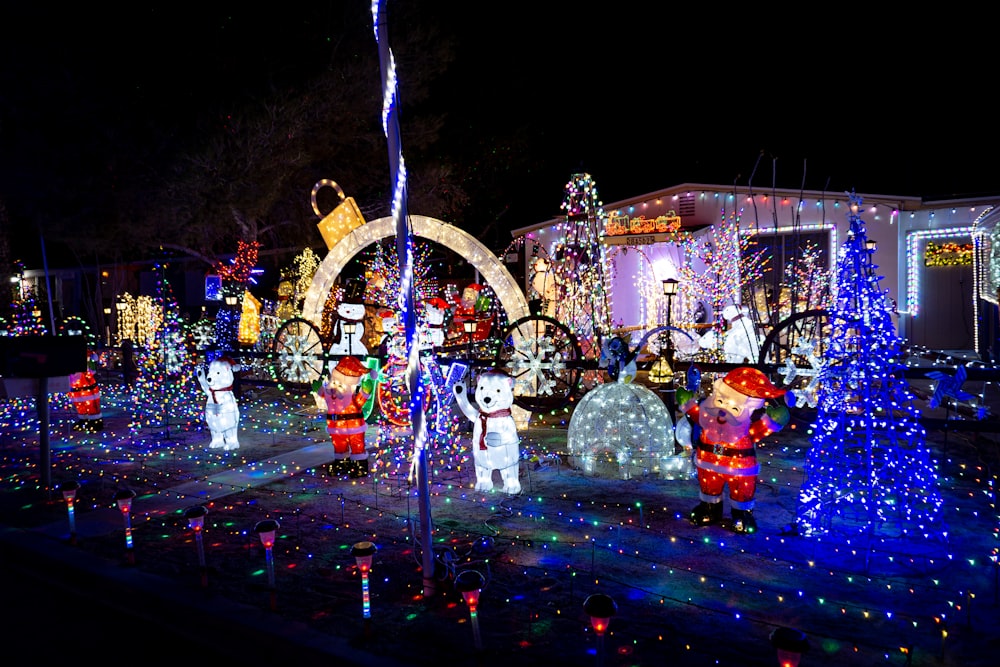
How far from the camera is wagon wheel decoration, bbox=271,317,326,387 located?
12047 mm

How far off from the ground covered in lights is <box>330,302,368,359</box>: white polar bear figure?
12.8ft

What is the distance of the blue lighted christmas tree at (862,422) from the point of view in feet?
17.3

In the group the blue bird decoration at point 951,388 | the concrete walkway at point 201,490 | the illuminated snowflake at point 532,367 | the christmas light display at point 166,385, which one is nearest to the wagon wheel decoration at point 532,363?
the illuminated snowflake at point 532,367

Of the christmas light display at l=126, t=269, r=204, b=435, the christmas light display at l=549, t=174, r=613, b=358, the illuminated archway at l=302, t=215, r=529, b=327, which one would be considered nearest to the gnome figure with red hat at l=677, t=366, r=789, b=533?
the illuminated archway at l=302, t=215, r=529, b=327

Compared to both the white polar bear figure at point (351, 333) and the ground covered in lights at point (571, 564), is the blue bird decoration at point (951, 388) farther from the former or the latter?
the white polar bear figure at point (351, 333)

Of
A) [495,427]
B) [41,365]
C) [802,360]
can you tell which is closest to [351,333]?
[41,365]

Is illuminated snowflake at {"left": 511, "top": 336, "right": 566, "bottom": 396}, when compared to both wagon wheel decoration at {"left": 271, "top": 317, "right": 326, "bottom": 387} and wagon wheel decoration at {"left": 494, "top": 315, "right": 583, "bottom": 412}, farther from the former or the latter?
wagon wheel decoration at {"left": 271, "top": 317, "right": 326, "bottom": 387}

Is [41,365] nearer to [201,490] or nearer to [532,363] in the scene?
[201,490]

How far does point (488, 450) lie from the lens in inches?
269

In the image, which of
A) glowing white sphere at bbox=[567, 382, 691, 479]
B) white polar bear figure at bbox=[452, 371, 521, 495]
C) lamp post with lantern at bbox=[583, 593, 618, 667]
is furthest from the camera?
glowing white sphere at bbox=[567, 382, 691, 479]

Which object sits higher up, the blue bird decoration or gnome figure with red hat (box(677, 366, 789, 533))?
the blue bird decoration

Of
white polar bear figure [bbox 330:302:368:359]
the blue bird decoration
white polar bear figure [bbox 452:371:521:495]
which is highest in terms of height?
white polar bear figure [bbox 330:302:368:359]

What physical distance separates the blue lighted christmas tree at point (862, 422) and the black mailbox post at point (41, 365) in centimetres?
740

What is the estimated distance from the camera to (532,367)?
9.79 meters
